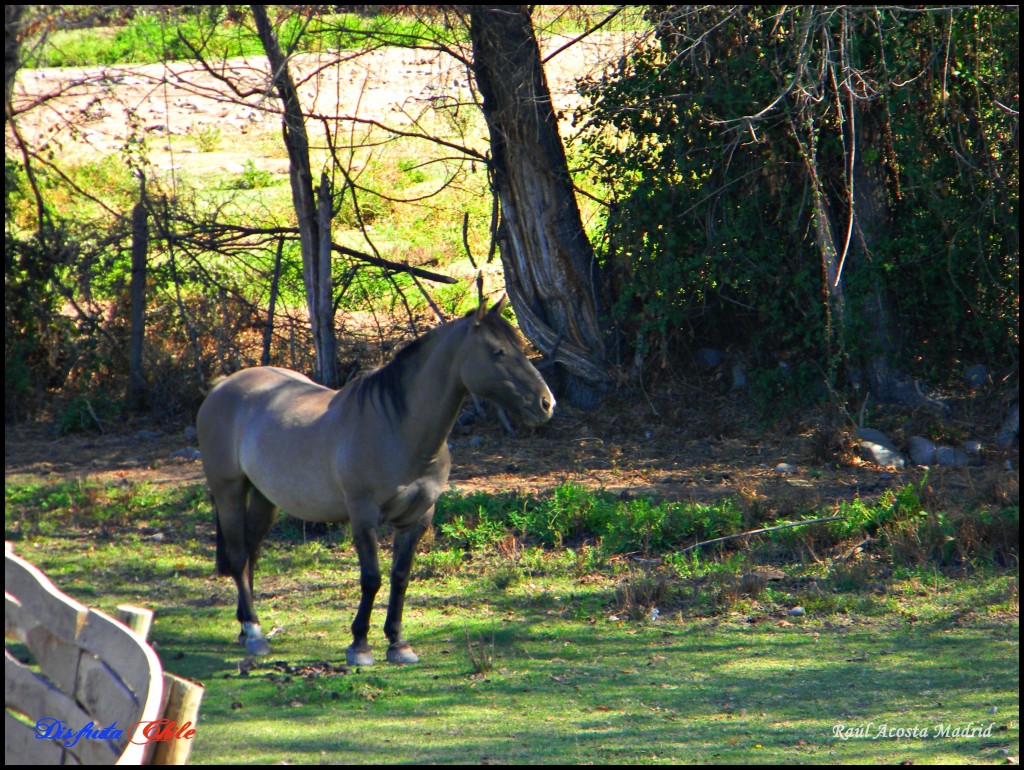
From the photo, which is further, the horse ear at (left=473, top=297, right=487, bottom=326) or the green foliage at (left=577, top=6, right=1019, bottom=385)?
the green foliage at (left=577, top=6, right=1019, bottom=385)

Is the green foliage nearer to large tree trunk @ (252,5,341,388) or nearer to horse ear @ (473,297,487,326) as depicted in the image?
large tree trunk @ (252,5,341,388)

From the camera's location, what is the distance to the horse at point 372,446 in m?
5.49

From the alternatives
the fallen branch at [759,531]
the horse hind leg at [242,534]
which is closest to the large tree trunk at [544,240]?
the fallen branch at [759,531]

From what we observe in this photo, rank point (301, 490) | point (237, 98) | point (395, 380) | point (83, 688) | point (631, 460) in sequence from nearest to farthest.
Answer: point (83, 688), point (395, 380), point (301, 490), point (631, 460), point (237, 98)

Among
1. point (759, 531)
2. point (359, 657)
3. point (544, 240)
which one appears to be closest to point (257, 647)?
point (359, 657)

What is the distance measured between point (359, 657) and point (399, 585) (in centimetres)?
47

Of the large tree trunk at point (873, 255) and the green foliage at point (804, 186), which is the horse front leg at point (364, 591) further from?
the large tree trunk at point (873, 255)

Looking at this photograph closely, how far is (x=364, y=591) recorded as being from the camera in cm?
577

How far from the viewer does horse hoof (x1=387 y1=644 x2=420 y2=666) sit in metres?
5.79

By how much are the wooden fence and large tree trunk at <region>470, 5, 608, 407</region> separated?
8032mm

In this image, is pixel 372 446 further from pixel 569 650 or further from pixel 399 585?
pixel 569 650

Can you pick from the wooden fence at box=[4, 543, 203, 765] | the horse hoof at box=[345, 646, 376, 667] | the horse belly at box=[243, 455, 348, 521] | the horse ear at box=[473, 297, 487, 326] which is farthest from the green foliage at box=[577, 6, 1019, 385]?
the wooden fence at box=[4, 543, 203, 765]

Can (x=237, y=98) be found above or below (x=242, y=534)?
above

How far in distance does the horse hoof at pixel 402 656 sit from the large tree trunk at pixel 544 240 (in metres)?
6.00
